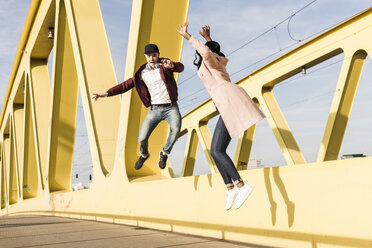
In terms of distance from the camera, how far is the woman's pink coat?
3.71 meters

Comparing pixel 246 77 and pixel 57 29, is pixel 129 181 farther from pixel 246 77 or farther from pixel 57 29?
pixel 57 29

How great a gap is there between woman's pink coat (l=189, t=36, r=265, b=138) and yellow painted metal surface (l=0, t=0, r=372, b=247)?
656 mm

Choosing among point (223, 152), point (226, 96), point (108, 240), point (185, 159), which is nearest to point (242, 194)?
point (223, 152)

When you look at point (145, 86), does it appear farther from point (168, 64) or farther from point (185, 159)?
point (185, 159)

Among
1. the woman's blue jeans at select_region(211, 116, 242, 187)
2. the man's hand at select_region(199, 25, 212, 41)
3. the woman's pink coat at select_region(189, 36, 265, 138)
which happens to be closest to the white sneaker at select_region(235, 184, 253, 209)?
the woman's blue jeans at select_region(211, 116, 242, 187)

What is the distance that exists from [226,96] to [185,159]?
41.9 ft

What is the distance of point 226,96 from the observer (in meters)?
3.79

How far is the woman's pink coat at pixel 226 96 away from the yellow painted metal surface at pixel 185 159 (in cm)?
66

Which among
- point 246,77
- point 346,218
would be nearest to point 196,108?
point 246,77

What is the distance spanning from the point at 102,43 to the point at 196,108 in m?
6.23

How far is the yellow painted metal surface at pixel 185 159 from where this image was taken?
351 cm

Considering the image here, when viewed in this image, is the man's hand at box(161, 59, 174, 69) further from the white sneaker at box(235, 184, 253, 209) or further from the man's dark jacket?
the white sneaker at box(235, 184, 253, 209)

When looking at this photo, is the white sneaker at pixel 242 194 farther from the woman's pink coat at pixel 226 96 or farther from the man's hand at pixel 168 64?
the man's hand at pixel 168 64

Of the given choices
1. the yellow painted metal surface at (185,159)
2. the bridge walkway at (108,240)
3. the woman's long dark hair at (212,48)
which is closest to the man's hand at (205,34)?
the woman's long dark hair at (212,48)
